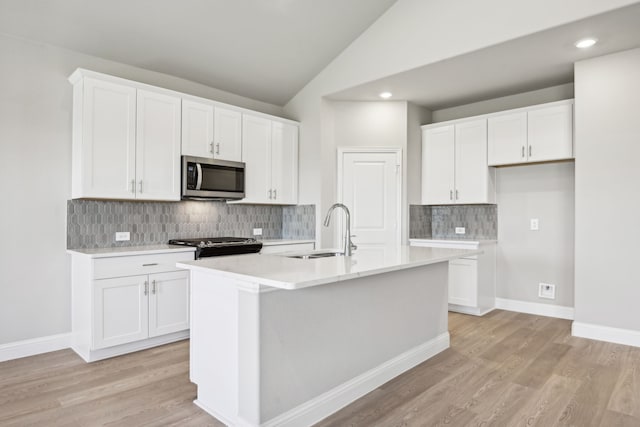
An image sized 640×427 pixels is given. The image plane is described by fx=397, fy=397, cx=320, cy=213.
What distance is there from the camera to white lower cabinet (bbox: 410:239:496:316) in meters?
4.41

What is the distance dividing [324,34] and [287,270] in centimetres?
307

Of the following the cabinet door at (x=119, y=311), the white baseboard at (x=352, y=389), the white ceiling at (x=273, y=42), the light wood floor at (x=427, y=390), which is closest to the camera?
the white baseboard at (x=352, y=389)

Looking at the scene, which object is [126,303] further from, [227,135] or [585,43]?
[585,43]

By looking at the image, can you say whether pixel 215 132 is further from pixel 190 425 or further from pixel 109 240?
pixel 190 425

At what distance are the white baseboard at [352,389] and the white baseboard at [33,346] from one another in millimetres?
2366

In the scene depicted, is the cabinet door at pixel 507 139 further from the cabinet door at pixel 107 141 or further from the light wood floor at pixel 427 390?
the cabinet door at pixel 107 141

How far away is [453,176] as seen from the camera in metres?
4.88

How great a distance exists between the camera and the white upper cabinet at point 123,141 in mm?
3217

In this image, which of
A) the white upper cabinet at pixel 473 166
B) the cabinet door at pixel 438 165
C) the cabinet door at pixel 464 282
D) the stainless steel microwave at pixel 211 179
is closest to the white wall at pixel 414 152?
the cabinet door at pixel 438 165

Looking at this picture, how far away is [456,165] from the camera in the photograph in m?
4.85

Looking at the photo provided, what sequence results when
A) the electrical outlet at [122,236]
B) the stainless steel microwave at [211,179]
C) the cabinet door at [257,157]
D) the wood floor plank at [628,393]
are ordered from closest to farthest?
the wood floor plank at [628,393] < the electrical outlet at [122,236] < the stainless steel microwave at [211,179] < the cabinet door at [257,157]

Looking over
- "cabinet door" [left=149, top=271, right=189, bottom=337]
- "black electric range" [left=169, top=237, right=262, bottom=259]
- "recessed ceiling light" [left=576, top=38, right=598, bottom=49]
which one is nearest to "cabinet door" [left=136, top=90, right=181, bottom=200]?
"black electric range" [left=169, top=237, right=262, bottom=259]

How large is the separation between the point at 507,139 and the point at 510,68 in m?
0.86

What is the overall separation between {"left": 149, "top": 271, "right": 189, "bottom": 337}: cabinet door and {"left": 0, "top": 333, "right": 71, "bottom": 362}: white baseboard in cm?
78
